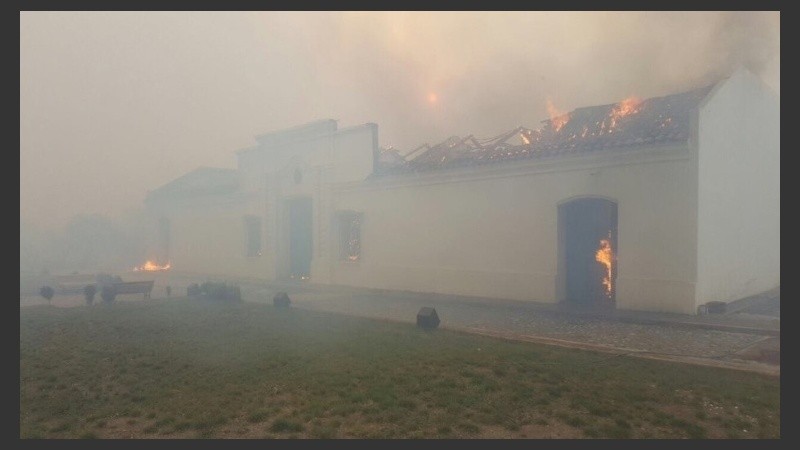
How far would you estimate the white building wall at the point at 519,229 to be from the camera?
10797 millimetres

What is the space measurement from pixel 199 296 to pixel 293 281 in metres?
6.04

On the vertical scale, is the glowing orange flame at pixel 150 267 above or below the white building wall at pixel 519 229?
below

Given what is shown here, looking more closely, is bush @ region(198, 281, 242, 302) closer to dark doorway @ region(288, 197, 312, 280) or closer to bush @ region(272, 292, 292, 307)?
bush @ region(272, 292, 292, 307)

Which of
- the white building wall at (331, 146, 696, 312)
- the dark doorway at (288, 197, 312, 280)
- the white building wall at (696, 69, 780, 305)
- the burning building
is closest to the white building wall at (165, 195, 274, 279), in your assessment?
the dark doorway at (288, 197, 312, 280)

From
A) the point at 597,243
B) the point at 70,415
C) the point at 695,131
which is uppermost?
the point at 695,131

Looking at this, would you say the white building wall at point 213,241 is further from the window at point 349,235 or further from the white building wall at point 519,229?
the white building wall at point 519,229

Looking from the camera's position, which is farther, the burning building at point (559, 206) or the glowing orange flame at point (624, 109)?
the glowing orange flame at point (624, 109)

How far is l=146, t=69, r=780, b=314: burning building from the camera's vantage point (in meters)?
10.9

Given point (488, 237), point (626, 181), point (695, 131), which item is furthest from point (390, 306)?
point (695, 131)

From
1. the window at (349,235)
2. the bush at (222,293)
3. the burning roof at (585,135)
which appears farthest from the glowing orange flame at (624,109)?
the bush at (222,293)

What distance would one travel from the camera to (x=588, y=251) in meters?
12.8

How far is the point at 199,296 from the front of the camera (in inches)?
557

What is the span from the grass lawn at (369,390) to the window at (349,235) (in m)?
9.54

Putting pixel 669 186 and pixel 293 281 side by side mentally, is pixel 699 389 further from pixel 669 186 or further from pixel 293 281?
pixel 293 281
